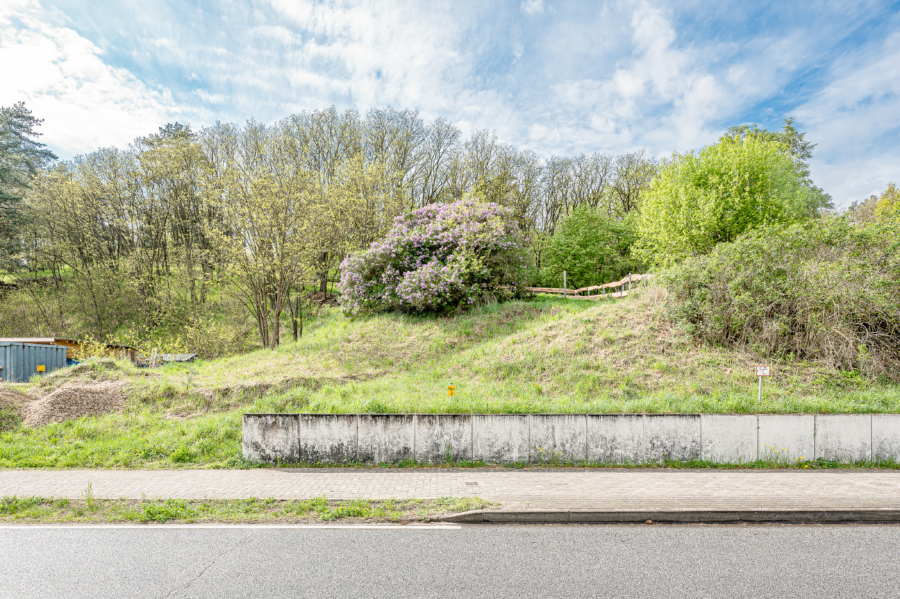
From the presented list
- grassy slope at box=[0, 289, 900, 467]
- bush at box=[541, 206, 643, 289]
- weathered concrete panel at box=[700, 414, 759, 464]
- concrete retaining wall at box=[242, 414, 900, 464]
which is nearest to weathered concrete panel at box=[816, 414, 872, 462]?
concrete retaining wall at box=[242, 414, 900, 464]

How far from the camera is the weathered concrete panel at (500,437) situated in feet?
23.4

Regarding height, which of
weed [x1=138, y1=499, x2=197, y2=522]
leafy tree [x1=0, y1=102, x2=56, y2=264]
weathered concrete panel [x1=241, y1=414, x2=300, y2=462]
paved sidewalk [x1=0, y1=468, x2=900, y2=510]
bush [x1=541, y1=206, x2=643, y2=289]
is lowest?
paved sidewalk [x1=0, y1=468, x2=900, y2=510]

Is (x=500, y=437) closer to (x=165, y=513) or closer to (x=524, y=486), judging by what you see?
(x=524, y=486)

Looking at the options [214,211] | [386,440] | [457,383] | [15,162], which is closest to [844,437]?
[457,383]

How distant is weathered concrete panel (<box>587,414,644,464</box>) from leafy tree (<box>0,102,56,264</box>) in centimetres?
3508

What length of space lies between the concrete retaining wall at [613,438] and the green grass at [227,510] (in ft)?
5.21

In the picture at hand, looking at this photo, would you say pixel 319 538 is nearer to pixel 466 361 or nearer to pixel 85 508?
pixel 85 508

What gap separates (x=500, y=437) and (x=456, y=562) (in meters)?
3.09

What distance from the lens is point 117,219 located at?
2964 cm

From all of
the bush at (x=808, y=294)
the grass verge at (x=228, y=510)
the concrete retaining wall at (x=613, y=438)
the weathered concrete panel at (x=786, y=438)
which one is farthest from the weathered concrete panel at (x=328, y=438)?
the bush at (x=808, y=294)

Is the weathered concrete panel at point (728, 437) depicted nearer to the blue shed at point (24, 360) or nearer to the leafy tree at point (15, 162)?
the blue shed at point (24, 360)

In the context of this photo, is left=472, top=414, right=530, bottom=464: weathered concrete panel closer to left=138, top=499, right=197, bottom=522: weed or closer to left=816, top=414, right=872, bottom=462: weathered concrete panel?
left=138, top=499, right=197, bottom=522: weed

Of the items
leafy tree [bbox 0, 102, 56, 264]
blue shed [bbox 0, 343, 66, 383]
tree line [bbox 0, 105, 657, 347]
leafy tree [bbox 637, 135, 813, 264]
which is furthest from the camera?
leafy tree [bbox 0, 102, 56, 264]

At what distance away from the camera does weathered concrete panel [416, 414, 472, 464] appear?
716 centimetres
